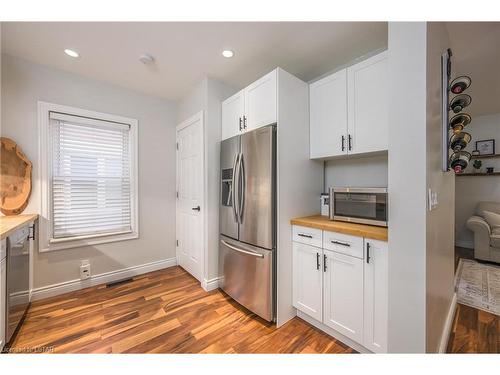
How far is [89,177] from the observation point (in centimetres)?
246

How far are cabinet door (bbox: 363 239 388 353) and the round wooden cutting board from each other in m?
3.10

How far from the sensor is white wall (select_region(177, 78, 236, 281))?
→ 2.39 meters

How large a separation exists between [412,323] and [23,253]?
2.82 metres

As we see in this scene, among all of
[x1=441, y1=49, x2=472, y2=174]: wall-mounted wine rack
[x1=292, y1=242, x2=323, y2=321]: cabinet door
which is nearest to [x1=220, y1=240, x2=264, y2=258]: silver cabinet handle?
[x1=292, y1=242, x2=323, y2=321]: cabinet door

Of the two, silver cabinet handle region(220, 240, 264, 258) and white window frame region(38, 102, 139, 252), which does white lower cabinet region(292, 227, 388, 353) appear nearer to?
silver cabinet handle region(220, 240, 264, 258)

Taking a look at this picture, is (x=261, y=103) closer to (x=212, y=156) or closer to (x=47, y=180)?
(x=212, y=156)

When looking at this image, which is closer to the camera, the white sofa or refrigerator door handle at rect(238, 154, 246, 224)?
refrigerator door handle at rect(238, 154, 246, 224)

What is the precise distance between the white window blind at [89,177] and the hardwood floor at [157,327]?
0.78m

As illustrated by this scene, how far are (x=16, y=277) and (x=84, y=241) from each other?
33.3 inches

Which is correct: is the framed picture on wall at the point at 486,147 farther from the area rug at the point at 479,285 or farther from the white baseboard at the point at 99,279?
the white baseboard at the point at 99,279

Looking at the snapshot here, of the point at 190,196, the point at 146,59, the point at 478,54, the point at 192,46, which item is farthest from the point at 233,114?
the point at 478,54

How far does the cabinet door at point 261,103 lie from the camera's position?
1.82 metres
